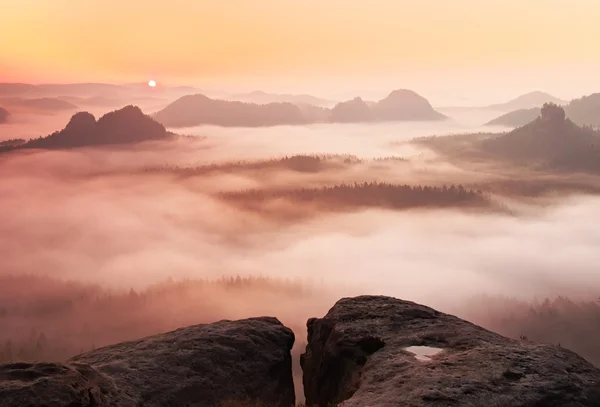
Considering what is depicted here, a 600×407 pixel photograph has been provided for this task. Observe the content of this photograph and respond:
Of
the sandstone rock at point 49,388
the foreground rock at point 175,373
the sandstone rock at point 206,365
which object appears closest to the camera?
the sandstone rock at point 49,388

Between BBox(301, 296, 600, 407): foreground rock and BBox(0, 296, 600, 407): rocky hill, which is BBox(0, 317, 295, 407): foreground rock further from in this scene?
BBox(301, 296, 600, 407): foreground rock

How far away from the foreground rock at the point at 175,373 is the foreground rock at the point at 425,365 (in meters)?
2.68

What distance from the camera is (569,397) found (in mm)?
15562

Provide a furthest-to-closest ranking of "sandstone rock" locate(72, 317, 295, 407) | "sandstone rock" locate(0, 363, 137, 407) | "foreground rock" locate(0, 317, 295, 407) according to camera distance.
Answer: "sandstone rock" locate(72, 317, 295, 407) < "foreground rock" locate(0, 317, 295, 407) < "sandstone rock" locate(0, 363, 137, 407)

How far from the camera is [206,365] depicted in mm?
22688

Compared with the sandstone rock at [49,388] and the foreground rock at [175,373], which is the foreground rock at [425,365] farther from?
the sandstone rock at [49,388]

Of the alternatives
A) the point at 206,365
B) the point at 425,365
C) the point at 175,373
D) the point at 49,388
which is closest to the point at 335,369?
the point at 425,365

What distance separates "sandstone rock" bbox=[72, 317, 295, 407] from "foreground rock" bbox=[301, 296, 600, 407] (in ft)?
6.90

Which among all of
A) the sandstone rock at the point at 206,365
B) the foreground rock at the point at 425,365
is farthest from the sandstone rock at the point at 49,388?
the foreground rock at the point at 425,365

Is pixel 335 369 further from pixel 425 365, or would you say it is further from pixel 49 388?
pixel 49 388

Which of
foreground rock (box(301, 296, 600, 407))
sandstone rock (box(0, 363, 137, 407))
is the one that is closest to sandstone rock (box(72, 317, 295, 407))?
foreground rock (box(301, 296, 600, 407))

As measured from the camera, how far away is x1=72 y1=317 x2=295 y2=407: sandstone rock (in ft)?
66.9

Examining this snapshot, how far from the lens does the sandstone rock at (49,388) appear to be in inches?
562

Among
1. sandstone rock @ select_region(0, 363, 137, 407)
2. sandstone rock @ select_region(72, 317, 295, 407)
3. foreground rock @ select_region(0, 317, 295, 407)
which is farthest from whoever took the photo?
sandstone rock @ select_region(72, 317, 295, 407)
